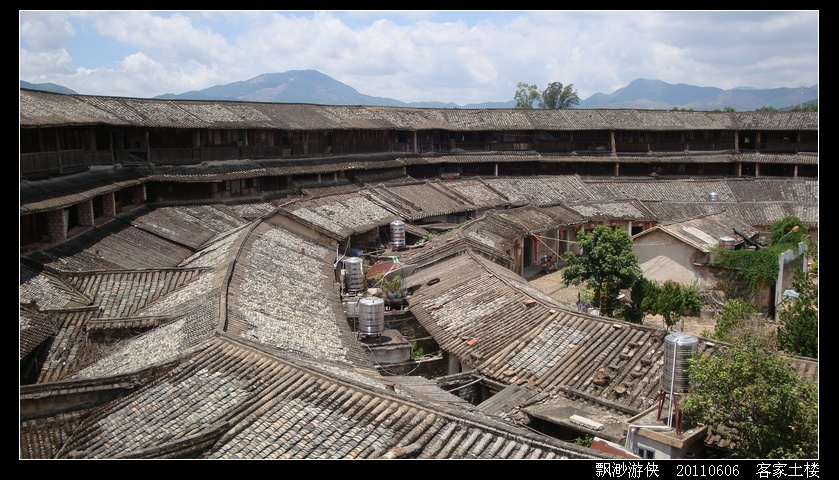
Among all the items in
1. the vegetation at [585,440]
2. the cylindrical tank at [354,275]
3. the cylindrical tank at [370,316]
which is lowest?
the vegetation at [585,440]

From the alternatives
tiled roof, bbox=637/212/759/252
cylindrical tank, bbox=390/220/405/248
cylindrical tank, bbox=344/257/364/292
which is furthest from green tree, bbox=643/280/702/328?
cylindrical tank, bbox=390/220/405/248

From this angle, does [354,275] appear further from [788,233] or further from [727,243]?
[788,233]

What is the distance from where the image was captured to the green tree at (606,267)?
28078 millimetres

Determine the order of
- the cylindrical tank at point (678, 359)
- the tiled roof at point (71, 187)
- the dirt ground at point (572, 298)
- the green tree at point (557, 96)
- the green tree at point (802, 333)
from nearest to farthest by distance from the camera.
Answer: the cylindrical tank at point (678, 359) < the green tree at point (802, 333) < the tiled roof at point (71, 187) < the dirt ground at point (572, 298) < the green tree at point (557, 96)

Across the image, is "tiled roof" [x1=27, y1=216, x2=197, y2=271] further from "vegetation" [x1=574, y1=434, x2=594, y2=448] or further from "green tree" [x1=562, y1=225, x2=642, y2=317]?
"vegetation" [x1=574, y1=434, x2=594, y2=448]

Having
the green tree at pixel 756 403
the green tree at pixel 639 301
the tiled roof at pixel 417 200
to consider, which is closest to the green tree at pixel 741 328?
the green tree at pixel 639 301

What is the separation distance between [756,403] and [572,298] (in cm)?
2254

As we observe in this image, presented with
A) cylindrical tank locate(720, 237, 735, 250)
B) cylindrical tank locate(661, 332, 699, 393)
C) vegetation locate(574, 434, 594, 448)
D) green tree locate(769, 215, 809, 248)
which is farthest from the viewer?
green tree locate(769, 215, 809, 248)

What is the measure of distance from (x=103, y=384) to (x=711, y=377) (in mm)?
11188

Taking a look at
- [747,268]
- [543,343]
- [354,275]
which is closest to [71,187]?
[354,275]

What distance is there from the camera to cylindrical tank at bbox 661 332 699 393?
12820 millimetres

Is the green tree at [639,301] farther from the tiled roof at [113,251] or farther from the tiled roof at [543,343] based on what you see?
the tiled roof at [113,251]

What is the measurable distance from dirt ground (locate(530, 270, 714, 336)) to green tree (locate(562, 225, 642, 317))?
6.48 feet

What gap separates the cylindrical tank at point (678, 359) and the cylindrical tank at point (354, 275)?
14.8 meters
